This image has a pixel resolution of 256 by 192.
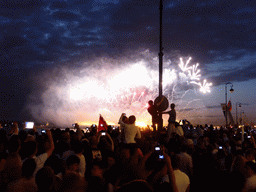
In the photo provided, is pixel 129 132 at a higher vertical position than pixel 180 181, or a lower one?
higher

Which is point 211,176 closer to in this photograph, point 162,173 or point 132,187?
point 162,173

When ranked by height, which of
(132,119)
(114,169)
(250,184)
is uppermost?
(132,119)

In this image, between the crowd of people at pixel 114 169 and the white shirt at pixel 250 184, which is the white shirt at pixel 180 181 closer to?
the crowd of people at pixel 114 169

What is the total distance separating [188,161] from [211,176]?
192cm

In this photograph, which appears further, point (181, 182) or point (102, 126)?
point (102, 126)

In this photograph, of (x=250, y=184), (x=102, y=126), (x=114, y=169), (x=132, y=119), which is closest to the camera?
(x=250, y=184)

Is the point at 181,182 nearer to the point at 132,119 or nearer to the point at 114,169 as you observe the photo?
the point at 114,169

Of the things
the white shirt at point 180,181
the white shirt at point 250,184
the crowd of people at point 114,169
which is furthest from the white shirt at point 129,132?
A: the white shirt at point 250,184

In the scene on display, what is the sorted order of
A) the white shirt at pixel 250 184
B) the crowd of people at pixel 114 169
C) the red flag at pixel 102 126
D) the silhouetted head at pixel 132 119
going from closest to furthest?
1. the crowd of people at pixel 114 169
2. the white shirt at pixel 250 184
3. the silhouetted head at pixel 132 119
4. the red flag at pixel 102 126

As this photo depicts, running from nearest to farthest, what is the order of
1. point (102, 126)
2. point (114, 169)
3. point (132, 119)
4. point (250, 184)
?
point (250, 184) < point (114, 169) < point (132, 119) < point (102, 126)

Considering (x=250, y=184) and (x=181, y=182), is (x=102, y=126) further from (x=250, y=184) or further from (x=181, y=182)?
(x=250, y=184)

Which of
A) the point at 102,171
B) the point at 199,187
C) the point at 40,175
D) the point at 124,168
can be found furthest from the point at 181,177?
the point at 199,187

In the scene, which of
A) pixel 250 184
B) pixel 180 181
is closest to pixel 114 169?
pixel 180 181

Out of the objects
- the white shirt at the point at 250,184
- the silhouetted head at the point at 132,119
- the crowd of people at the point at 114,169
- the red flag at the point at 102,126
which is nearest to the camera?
the crowd of people at the point at 114,169
